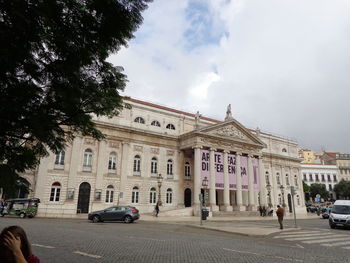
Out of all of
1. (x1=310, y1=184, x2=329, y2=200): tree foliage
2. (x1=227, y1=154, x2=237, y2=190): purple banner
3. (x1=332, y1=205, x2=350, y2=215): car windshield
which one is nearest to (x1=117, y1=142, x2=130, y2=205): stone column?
(x1=227, y1=154, x2=237, y2=190): purple banner

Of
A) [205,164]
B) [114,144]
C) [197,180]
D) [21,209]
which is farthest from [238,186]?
[21,209]

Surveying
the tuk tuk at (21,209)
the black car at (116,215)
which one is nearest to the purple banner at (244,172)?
the black car at (116,215)

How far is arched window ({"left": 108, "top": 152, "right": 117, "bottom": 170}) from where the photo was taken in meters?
33.6

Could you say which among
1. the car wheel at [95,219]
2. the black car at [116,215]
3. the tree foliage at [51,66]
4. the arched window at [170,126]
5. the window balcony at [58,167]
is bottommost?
the car wheel at [95,219]

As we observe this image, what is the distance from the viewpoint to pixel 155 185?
35.9 metres

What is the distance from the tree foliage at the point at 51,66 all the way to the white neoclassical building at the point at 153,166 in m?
24.5

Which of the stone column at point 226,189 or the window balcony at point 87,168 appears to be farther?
the stone column at point 226,189

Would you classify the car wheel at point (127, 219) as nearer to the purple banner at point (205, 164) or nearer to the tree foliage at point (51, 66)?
the purple banner at point (205, 164)

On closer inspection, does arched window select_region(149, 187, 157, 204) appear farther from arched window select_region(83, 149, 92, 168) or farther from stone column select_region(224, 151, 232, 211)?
stone column select_region(224, 151, 232, 211)

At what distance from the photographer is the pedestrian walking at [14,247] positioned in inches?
104

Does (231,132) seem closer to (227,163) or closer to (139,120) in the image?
(227,163)

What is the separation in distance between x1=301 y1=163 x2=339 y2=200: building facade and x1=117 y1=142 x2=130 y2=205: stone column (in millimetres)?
65403

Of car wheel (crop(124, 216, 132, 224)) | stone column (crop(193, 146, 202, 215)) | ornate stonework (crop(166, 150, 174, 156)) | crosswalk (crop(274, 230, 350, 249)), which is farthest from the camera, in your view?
ornate stonework (crop(166, 150, 174, 156))

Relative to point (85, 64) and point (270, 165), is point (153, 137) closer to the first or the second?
point (270, 165)
